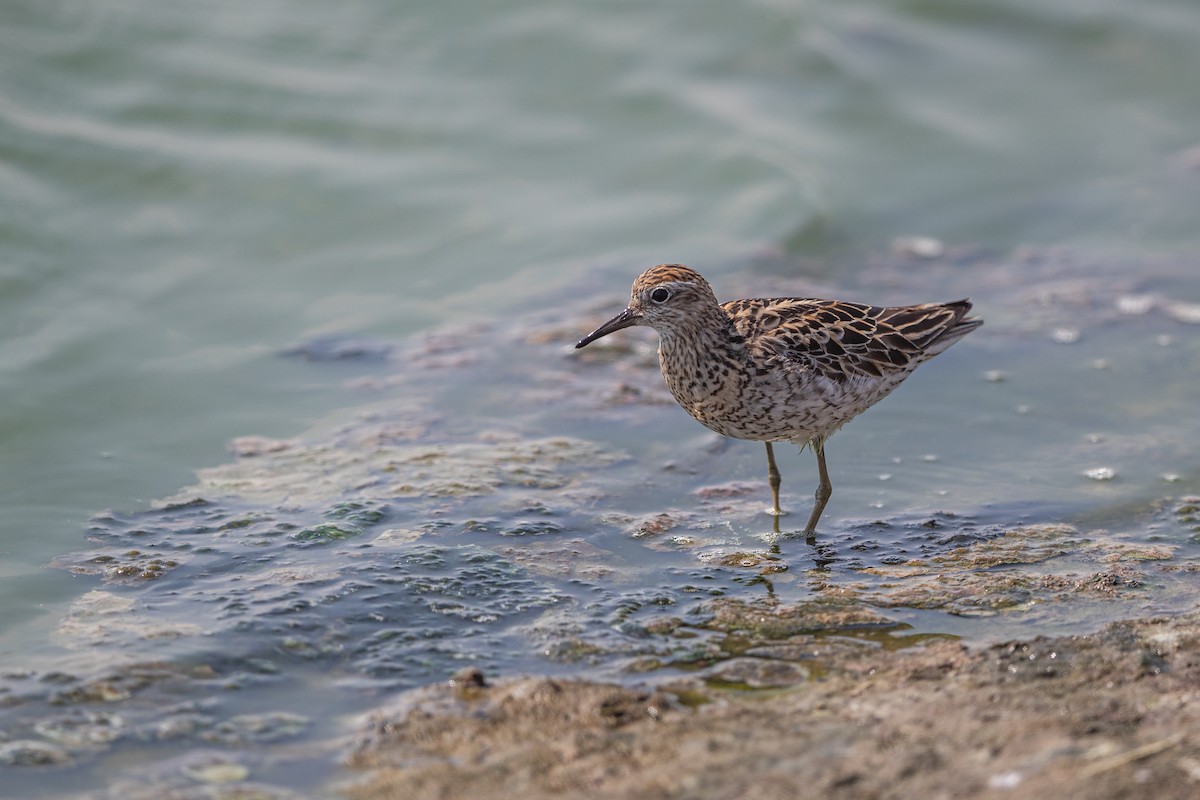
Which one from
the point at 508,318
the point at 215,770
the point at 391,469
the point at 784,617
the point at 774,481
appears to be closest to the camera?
the point at 215,770

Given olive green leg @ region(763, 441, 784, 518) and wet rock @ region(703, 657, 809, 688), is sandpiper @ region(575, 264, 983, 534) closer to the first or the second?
olive green leg @ region(763, 441, 784, 518)

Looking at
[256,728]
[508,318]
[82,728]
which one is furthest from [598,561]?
[508,318]

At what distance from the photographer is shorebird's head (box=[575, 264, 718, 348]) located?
8086mm

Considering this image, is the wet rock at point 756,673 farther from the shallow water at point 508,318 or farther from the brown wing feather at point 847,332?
the brown wing feather at point 847,332

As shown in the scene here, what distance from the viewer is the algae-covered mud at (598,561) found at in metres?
5.68

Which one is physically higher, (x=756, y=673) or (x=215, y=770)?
(x=215, y=770)

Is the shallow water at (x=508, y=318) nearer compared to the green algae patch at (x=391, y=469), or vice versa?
the shallow water at (x=508, y=318)

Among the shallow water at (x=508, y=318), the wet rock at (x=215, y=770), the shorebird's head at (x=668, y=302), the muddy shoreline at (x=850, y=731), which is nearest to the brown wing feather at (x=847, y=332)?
the shorebird's head at (x=668, y=302)

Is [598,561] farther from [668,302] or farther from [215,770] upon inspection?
[215,770]

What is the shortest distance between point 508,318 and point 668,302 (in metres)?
3.59

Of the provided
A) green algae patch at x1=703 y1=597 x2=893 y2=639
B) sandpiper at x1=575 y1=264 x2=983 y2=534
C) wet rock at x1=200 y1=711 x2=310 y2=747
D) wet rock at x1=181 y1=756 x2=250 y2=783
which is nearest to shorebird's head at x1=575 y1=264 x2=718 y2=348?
sandpiper at x1=575 y1=264 x2=983 y2=534

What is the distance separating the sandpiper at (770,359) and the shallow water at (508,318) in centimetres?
66

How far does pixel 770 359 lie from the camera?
7.96 m

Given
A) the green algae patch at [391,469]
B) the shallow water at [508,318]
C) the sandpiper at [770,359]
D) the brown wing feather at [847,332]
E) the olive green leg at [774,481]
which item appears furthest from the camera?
the green algae patch at [391,469]
